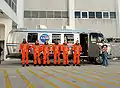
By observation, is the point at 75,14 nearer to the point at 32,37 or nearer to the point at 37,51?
the point at 32,37

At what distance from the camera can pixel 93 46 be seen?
21.2 m

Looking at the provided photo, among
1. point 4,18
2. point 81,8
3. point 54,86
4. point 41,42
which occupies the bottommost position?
point 54,86

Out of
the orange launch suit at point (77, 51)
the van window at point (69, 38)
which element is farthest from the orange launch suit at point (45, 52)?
the van window at point (69, 38)

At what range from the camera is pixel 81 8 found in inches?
1412

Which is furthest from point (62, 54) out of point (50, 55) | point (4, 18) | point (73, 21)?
point (73, 21)

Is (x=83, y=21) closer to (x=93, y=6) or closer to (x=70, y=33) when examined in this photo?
(x=93, y=6)

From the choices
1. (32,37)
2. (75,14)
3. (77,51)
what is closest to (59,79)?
(77,51)

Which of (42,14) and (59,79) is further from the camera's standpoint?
(42,14)

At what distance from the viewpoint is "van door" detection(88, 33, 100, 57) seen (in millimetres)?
21108

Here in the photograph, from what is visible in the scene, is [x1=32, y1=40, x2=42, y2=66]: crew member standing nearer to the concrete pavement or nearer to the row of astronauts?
the row of astronauts

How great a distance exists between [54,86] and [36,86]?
66cm

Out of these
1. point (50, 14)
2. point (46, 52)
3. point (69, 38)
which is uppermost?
point (50, 14)

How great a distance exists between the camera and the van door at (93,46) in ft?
69.3

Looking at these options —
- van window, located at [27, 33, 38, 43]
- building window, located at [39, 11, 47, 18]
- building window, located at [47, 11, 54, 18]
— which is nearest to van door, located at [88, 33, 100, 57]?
van window, located at [27, 33, 38, 43]
